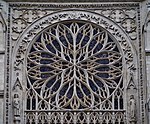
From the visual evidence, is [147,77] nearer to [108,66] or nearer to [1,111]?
[108,66]

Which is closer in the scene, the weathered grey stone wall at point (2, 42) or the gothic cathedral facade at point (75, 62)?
the weathered grey stone wall at point (2, 42)

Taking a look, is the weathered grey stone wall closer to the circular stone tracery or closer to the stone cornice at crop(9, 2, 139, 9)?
the stone cornice at crop(9, 2, 139, 9)

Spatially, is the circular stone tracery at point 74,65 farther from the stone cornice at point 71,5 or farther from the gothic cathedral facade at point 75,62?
the stone cornice at point 71,5

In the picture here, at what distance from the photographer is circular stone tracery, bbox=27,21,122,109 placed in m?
17.9

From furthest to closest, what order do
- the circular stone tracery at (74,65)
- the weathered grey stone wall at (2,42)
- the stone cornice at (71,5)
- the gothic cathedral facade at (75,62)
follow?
the stone cornice at (71,5), the circular stone tracery at (74,65), the gothic cathedral facade at (75,62), the weathered grey stone wall at (2,42)

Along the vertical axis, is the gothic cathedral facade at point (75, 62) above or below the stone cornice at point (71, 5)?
below

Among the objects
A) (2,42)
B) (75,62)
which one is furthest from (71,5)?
(2,42)

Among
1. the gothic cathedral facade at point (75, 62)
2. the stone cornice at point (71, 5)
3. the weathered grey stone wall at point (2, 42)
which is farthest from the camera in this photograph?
the stone cornice at point (71, 5)

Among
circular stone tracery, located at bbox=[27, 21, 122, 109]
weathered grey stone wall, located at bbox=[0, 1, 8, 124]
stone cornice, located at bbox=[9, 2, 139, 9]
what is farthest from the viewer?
stone cornice, located at bbox=[9, 2, 139, 9]

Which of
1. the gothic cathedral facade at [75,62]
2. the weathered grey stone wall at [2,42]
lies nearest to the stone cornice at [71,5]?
the gothic cathedral facade at [75,62]

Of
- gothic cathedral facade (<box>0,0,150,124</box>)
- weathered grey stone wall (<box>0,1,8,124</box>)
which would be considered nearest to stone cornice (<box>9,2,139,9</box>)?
gothic cathedral facade (<box>0,0,150,124</box>)

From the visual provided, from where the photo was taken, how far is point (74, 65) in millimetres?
18109

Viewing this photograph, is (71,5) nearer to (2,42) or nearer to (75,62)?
(75,62)

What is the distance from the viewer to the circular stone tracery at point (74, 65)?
17906mm
